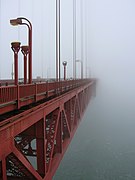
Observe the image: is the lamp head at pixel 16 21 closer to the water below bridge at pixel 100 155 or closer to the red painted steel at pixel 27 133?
the red painted steel at pixel 27 133

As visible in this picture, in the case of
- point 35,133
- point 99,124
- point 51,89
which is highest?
point 51,89


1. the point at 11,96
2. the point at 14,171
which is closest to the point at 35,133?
the point at 14,171

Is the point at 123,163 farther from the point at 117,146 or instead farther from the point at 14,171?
the point at 14,171

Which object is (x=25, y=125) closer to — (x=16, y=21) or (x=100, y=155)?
(x=16, y=21)

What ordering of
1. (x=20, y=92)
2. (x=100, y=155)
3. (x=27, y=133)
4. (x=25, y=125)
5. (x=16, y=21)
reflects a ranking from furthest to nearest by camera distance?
(x=100, y=155) → (x=16, y=21) → (x=27, y=133) → (x=20, y=92) → (x=25, y=125)

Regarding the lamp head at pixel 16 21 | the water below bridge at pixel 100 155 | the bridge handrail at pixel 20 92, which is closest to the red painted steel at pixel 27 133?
the bridge handrail at pixel 20 92

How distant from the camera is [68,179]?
20.5 meters

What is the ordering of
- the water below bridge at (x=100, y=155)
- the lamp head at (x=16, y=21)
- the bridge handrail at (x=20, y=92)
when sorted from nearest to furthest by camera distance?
the bridge handrail at (x=20, y=92), the lamp head at (x=16, y=21), the water below bridge at (x=100, y=155)

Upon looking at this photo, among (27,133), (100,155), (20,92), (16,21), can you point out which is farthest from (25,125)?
(100,155)

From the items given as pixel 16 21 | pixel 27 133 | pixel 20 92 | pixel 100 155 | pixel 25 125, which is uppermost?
pixel 16 21

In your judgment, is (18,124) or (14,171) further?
(14,171)

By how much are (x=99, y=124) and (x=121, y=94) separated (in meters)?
48.9

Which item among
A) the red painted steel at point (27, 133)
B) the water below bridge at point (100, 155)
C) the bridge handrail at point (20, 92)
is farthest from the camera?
the water below bridge at point (100, 155)

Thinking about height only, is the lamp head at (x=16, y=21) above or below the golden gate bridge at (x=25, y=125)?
above
